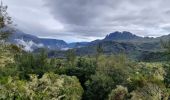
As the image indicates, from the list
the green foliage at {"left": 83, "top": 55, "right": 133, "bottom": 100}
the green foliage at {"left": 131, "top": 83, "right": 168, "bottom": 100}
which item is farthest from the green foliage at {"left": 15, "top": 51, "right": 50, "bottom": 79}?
the green foliage at {"left": 131, "top": 83, "right": 168, "bottom": 100}

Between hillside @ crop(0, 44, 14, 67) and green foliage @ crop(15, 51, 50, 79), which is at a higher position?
hillside @ crop(0, 44, 14, 67)

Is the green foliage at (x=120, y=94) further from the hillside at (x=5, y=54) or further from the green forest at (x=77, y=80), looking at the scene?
the hillside at (x=5, y=54)

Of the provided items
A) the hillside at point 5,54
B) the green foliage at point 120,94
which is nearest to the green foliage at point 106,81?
the green foliage at point 120,94

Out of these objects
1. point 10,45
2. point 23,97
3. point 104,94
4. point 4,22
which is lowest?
point 104,94

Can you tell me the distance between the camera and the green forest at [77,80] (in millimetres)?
21647

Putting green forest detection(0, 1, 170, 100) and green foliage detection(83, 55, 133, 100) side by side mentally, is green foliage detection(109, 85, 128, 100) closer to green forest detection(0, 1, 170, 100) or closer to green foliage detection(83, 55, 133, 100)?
green forest detection(0, 1, 170, 100)

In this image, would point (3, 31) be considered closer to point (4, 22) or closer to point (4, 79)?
point (4, 22)

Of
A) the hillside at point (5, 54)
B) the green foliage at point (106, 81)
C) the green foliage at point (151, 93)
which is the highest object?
the hillside at point (5, 54)

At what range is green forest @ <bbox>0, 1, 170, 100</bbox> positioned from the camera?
21.6 metres

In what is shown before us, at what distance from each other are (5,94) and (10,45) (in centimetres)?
1012

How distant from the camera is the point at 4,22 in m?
28.1

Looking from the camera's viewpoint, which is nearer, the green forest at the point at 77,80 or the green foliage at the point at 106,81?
the green forest at the point at 77,80

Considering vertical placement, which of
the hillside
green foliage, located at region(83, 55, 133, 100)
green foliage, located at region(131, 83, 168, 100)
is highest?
the hillside

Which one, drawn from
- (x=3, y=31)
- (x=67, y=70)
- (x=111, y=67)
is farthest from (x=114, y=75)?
(x=3, y=31)
